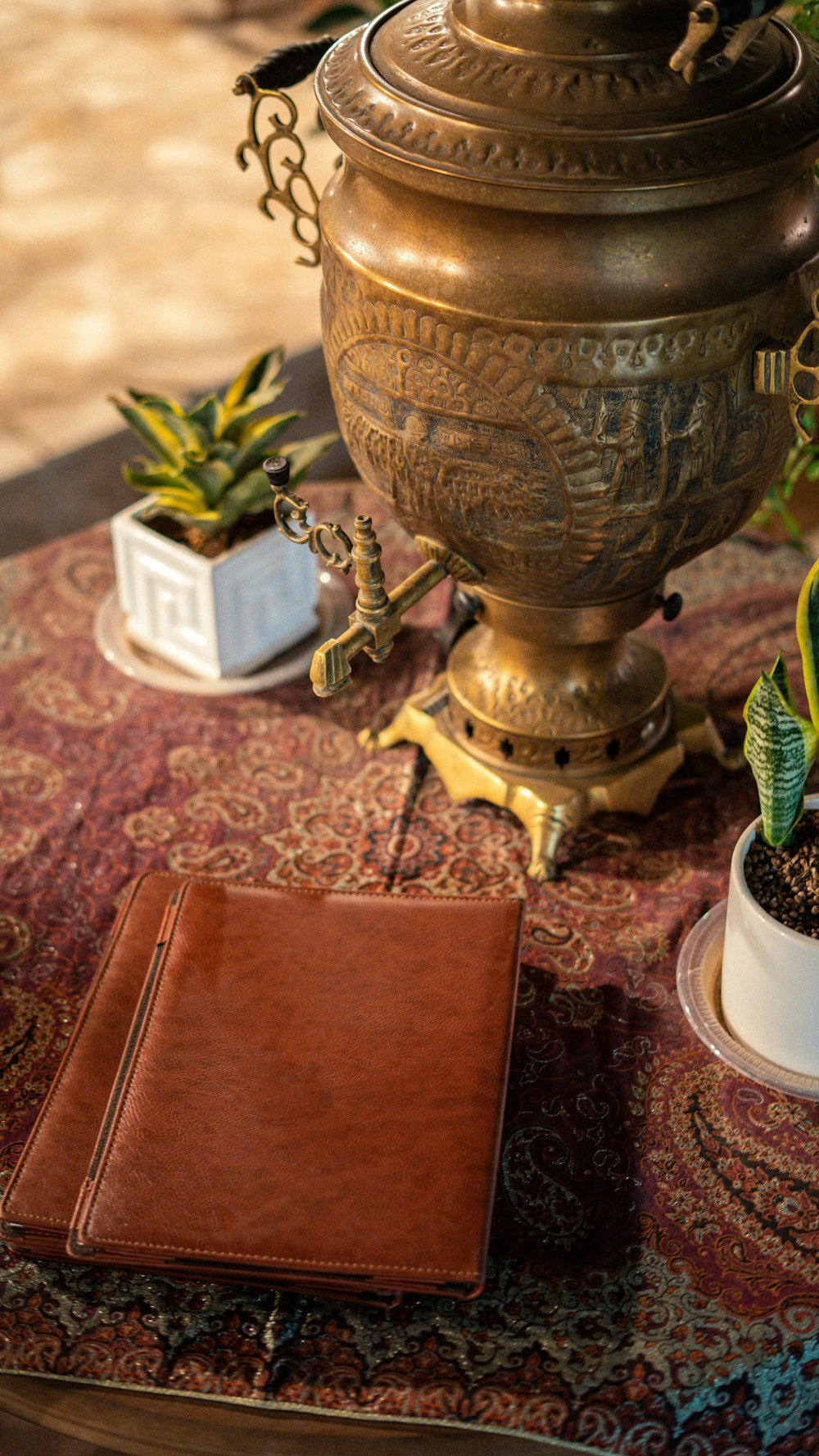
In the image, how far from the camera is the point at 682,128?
84 centimetres

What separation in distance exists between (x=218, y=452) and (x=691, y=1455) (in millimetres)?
821

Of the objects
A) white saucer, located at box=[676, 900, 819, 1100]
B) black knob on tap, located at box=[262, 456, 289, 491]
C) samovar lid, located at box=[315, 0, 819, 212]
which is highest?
samovar lid, located at box=[315, 0, 819, 212]

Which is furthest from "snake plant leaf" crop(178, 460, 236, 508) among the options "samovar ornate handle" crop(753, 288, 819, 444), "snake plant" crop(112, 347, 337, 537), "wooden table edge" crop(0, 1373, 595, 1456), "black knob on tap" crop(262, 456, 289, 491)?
"wooden table edge" crop(0, 1373, 595, 1456)

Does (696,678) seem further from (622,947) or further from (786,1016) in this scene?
(786,1016)

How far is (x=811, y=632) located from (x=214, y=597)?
518 millimetres

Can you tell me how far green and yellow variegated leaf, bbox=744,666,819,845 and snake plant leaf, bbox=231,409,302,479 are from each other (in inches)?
20.5

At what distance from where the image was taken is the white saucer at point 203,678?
1.27m

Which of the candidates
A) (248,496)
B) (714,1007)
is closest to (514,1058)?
(714,1007)

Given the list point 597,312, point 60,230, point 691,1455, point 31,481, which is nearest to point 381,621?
point 597,312

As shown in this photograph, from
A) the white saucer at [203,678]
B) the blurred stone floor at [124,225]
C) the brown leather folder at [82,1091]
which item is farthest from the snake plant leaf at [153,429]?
the blurred stone floor at [124,225]

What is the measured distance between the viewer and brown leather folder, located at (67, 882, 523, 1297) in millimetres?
796

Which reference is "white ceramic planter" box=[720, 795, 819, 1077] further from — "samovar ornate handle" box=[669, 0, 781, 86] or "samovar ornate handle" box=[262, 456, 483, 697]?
"samovar ornate handle" box=[669, 0, 781, 86]

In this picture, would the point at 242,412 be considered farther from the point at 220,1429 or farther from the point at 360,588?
the point at 220,1429

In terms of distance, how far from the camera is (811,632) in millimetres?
893
